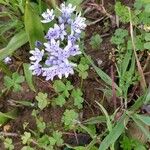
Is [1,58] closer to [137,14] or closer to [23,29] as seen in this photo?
[23,29]

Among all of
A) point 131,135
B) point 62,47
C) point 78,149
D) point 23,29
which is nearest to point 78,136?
point 78,149

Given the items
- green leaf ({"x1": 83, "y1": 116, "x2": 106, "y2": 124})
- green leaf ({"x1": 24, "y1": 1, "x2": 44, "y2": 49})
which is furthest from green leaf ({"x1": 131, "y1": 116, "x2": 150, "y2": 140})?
green leaf ({"x1": 24, "y1": 1, "x2": 44, "y2": 49})

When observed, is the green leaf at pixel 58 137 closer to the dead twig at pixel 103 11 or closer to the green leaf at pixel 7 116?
the green leaf at pixel 7 116

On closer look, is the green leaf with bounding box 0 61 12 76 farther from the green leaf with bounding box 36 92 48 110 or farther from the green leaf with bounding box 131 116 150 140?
the green leaf with bounding box 131 116 150 140

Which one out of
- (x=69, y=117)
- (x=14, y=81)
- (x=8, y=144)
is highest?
(x=14, y=81)

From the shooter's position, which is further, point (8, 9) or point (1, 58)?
point (8, 9)

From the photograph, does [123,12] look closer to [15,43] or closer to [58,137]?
[15,43]

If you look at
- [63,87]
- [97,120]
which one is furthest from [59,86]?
[97,120]
